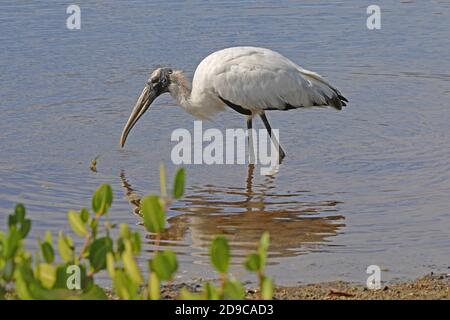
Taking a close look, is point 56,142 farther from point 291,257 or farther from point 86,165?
point 291,257

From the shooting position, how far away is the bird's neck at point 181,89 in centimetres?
1054

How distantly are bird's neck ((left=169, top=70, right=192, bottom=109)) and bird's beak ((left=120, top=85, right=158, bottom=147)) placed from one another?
211mm

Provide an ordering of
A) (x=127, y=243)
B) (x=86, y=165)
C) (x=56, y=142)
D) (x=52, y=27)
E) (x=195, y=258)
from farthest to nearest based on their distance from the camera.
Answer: (x=52, y=27), (x=56, y=142), (x=86, y=165), (x=195, y=258), (x=127, y=243)

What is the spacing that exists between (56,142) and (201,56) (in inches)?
150

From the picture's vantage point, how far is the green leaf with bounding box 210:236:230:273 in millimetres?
→ 3211

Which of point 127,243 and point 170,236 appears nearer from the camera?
point 127,243

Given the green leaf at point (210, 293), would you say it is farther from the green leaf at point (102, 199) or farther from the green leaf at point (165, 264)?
the green leaf at point (102, 199)

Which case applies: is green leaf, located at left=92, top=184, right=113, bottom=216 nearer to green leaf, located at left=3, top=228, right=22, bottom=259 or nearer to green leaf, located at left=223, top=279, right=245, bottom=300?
green leaf, located at left=3, top=228, right=22, bottom=259

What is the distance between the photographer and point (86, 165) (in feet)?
32.4

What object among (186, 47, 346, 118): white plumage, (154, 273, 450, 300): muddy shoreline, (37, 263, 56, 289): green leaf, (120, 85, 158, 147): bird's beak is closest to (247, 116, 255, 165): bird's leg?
(186, 47, 346, 118): white plumage

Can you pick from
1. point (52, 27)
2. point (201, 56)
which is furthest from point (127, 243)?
point (52, 27)

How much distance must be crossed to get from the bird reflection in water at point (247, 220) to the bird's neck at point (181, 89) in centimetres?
132

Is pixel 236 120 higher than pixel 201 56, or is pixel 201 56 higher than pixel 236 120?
pixel 201 56
